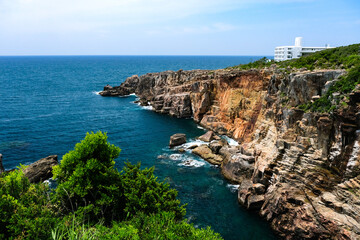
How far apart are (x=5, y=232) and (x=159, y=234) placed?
44.5 ft

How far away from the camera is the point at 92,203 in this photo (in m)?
28.8

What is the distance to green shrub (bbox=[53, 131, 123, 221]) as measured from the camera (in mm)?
27422

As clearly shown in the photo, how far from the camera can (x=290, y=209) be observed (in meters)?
34.3

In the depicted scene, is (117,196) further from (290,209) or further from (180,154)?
(180,154)

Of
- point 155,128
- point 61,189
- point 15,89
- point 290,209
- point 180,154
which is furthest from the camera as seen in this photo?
point 15,89

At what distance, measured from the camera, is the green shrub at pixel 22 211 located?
20.3 meters

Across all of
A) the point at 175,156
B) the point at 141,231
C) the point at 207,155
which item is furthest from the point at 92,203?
the point at 207,155

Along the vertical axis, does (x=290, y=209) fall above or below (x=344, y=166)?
below

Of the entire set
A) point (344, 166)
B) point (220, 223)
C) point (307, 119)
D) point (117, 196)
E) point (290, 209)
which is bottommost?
point (220, 223)

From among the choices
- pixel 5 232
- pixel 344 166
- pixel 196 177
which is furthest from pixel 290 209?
pixel 5 232

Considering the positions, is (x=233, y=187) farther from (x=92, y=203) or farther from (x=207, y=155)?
(x=92, y=203)

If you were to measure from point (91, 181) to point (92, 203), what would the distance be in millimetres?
2710

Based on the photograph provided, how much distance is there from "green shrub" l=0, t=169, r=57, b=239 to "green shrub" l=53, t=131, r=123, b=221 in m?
3.13

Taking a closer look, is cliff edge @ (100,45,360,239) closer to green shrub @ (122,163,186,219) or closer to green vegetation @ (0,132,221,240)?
green vegetation @ (0,132,221,240)
